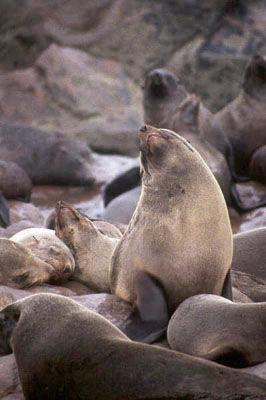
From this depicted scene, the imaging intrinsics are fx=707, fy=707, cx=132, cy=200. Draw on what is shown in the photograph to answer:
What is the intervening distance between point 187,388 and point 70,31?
13.5 metres

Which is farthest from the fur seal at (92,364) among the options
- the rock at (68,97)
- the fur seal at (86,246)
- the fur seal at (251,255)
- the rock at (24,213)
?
the rock at (68,97)

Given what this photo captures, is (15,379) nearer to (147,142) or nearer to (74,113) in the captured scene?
(147,142)

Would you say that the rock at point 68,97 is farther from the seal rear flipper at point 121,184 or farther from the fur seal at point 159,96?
the seal rear flipper at point 121,184

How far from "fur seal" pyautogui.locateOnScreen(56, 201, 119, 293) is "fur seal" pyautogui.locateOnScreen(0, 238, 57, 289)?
15.4 inches

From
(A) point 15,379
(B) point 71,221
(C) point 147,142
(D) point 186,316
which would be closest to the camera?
(A) point 15,379

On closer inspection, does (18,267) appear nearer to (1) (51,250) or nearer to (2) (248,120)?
(1) (51,250)

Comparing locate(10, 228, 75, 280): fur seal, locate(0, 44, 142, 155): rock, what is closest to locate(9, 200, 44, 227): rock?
locate(10, 228, 75, 280): fur seal

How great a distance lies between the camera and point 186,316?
10.9 ft

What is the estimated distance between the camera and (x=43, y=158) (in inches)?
402

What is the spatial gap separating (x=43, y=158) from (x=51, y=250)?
6.00 m

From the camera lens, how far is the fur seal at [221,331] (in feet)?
9.68

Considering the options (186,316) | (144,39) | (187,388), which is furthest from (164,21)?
(187,388)

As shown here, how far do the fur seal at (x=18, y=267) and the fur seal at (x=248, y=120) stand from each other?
4.43 metres

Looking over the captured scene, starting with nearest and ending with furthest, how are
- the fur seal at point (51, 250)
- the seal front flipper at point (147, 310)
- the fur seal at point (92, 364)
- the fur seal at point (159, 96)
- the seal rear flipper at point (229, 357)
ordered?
the fur seal at point (92, 364), the seal rear flipper at point (229, 357), the seal front flipper at point (147, 310), the fur seal at point (51, 250), the fur seal at point (159, 96)
